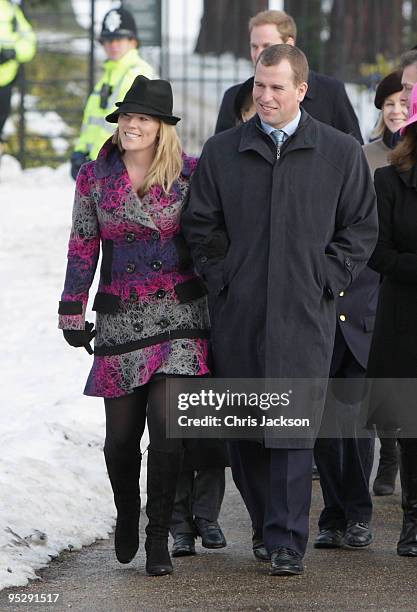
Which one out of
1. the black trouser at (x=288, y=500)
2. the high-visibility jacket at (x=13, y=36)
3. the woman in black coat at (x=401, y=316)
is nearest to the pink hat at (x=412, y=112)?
the woman in black coat at (x=401, y=316)

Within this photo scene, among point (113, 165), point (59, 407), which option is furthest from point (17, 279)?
point (113, 165)

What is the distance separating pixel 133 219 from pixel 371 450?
59.9 inches

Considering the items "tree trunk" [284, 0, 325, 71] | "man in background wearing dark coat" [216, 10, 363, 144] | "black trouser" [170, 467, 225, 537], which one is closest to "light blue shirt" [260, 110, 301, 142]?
"man in background wearing dark coat" [216, 10, 363, 144]

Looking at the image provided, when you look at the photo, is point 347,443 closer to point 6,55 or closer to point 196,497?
point 196,497

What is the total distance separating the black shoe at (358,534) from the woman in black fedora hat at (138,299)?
875 millimetres

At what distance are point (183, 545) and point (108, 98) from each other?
195 inches

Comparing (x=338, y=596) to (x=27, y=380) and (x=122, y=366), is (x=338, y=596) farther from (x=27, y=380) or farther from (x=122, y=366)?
(x=27, y=380)

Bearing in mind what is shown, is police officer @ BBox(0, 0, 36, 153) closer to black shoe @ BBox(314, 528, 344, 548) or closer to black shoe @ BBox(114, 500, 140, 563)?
black shoe @ BBox(314, 528, 344, 548)

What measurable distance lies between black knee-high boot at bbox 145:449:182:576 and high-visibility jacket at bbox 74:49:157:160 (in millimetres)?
4866

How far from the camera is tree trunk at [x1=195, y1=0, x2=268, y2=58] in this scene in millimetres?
18312

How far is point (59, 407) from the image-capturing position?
28.0ft

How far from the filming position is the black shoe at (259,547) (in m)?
5.79

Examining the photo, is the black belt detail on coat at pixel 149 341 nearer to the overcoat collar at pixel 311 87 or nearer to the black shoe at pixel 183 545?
the black shoe at pixel 183 545

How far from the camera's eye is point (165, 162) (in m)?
5.64
